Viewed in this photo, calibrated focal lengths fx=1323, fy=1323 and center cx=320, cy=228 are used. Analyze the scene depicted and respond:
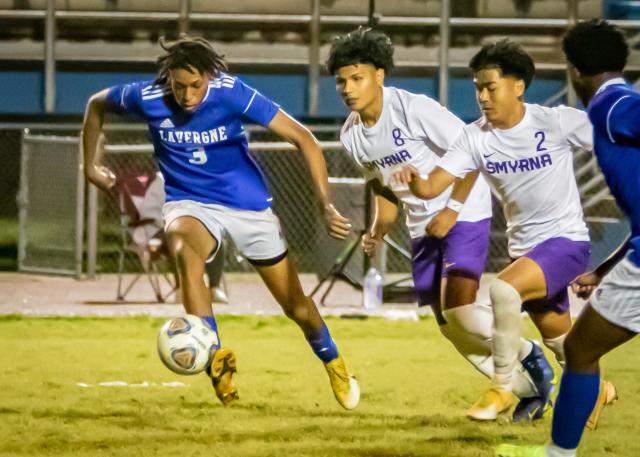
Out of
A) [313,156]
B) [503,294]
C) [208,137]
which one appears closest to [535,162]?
[503,294]

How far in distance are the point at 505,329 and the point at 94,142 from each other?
2793mm

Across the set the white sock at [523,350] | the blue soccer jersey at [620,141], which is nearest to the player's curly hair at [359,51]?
the white sock at [523,350]

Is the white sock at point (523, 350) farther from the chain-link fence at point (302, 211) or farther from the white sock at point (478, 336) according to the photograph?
the chain-link fence at point (302, 211)

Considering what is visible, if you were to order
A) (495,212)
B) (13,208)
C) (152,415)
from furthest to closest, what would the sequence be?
(13,208)
(495,212)
(152,415)

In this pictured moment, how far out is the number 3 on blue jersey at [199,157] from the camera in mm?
7539

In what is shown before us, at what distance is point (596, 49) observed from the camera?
17.8ft

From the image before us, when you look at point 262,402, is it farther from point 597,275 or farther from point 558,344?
point 597,275

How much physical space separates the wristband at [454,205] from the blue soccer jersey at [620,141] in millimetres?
1855

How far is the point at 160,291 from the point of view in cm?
1437

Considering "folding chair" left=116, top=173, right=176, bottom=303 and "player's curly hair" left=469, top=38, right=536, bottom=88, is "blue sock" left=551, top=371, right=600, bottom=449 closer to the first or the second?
"player's curly hair" left=469, top=38, right=536, bottom=88

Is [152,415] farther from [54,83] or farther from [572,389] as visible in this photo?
[54,83]

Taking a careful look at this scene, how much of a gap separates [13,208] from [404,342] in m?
11.0

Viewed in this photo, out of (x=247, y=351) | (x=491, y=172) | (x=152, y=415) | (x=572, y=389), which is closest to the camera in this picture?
(x=572, y=389)

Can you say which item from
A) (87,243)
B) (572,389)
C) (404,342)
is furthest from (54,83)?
(572,389)
